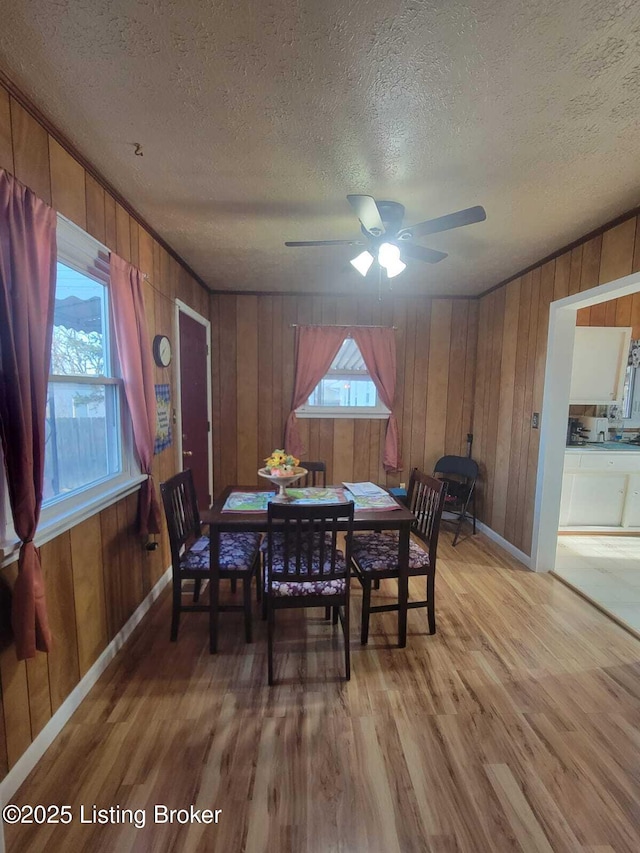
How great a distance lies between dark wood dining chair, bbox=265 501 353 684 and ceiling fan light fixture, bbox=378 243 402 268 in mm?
1377

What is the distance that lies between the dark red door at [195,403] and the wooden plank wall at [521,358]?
2.90 metres

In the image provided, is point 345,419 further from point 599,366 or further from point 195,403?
point 599,366

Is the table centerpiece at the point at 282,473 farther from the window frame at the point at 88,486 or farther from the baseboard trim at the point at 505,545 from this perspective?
the baseboard trim at the point at 505,545

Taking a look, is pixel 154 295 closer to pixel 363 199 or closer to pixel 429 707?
pixel 363 199

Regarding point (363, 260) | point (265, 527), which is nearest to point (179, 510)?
point (265, 527)

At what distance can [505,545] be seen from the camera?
11.5 feet

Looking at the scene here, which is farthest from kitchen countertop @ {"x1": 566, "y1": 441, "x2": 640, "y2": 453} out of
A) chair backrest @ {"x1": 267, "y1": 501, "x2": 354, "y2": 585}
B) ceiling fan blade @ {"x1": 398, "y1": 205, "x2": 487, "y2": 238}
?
chair backrest @ {"x1": 267, "y1": 501, "x2": 354, "y2": 585}

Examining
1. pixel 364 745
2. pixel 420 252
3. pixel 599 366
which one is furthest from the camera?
pixel 599 366

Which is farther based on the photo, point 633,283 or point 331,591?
point 633,283

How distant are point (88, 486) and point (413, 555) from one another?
1.83m

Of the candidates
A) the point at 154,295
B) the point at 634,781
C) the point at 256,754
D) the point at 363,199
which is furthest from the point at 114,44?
the point at 634,781

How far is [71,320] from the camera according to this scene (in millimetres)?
1762

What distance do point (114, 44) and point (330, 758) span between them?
2.62 metres

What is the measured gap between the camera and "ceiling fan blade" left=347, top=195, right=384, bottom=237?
1718mm
